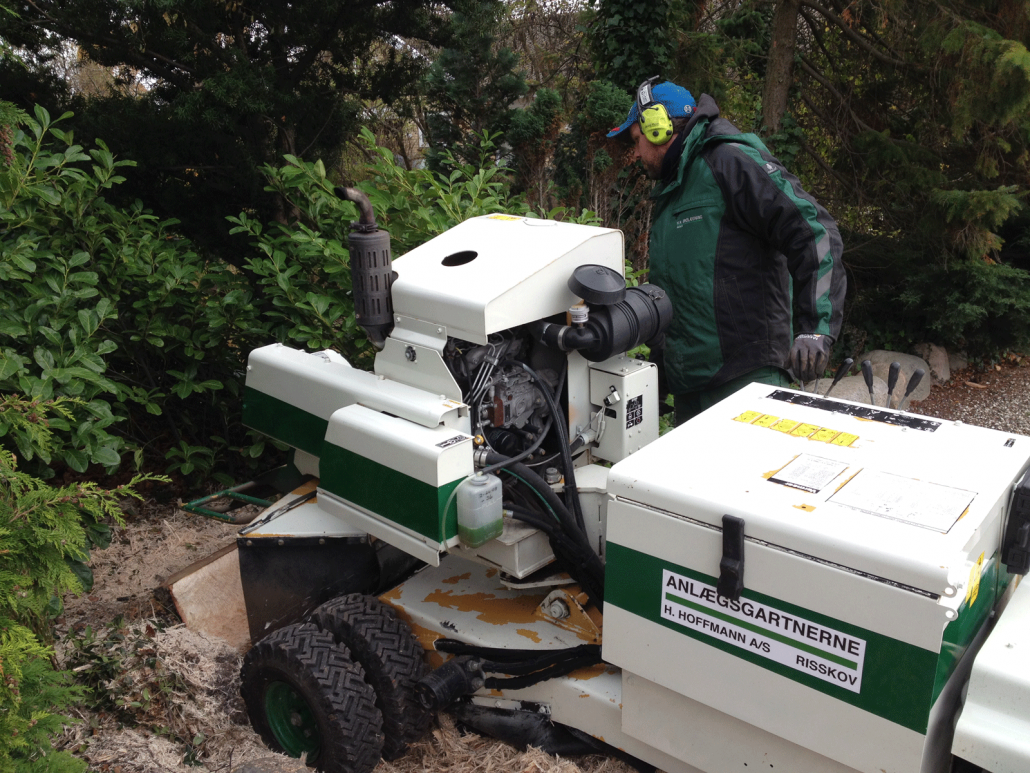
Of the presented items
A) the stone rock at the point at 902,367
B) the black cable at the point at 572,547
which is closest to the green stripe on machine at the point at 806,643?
the black cable at the point at 572,547

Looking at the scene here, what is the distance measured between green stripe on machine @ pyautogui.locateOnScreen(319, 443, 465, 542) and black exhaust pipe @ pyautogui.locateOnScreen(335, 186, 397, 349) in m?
0.39

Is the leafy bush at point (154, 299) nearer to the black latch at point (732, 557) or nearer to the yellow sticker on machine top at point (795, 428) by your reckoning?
the yellow sticker on machine top at point (795, 428)

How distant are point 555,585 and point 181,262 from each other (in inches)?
90.6

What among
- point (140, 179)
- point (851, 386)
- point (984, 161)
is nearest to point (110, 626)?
point (140, 179)

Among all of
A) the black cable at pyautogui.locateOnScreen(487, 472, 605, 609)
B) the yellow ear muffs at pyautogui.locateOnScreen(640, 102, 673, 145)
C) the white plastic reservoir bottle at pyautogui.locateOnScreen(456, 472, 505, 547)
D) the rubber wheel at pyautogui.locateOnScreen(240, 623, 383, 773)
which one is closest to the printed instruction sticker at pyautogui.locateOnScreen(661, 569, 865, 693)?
the black cable at pyautogui.locateOnScreen(487, 472, 605, 609)

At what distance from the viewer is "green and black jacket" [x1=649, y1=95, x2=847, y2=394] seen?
2.72 meters

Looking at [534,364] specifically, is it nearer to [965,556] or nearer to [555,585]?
[555,585]

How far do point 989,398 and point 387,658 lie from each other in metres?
6.51

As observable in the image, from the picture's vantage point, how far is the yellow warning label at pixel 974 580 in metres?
1.53

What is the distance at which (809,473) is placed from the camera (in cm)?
182

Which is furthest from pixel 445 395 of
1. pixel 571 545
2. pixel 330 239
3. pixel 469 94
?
pixel 469 94

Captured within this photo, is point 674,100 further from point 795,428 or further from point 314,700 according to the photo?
point 314,700

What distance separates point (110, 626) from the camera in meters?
2.82

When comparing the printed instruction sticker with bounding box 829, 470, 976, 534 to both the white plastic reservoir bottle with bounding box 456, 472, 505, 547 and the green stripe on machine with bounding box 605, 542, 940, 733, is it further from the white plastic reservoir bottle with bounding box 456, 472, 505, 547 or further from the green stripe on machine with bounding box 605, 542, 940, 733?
the white plastic reservoir bottle with bounding box 456, 472, 505, 547
